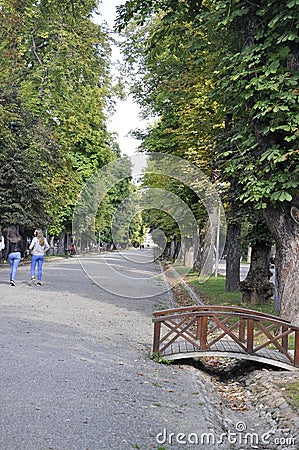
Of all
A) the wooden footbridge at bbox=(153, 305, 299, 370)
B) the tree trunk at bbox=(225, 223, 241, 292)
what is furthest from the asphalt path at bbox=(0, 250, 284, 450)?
the tree trunk at bbox=(225, 223, 241, 292)

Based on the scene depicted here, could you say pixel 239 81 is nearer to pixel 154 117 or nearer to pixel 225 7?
pixel 225 7

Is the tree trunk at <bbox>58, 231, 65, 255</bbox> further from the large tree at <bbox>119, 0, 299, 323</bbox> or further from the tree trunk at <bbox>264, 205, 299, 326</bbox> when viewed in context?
the tree trunk at <bbox>264, 205, 299, 326</bbox>

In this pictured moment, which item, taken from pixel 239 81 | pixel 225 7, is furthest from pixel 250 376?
pixel 225 7

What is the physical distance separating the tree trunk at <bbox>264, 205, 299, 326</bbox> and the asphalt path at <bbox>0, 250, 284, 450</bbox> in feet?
9.02

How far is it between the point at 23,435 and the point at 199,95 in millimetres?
16061

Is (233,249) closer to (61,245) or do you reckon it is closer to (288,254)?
(288,254)

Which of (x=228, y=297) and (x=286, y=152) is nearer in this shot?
(x=286, y=152)

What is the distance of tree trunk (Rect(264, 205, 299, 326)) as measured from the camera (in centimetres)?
1181

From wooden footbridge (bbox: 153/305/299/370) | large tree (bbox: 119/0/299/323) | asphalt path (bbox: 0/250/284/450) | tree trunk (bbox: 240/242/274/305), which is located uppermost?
large tree (bbox: 119/0/299/323)

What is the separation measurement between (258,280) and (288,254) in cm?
637

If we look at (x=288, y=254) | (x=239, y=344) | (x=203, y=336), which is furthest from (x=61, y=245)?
(x=239, y=344)

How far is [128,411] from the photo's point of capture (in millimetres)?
6832

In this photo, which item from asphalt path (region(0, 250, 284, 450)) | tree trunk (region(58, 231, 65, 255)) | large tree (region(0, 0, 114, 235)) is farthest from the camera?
tree trunk (region(58, 231, 65, 255))

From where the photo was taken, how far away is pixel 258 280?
1814cm
